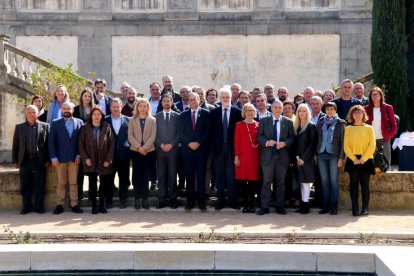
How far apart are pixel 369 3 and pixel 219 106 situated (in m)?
11.4

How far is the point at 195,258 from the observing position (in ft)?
25.3

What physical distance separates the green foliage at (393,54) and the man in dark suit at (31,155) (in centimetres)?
879

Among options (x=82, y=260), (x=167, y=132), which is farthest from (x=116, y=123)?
(x=82, y=260)

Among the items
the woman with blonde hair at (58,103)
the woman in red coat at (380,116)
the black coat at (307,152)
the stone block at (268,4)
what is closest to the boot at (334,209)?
the black coat at (307,152)

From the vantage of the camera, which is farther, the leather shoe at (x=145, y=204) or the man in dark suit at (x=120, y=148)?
the leather shoe at (x=145, y=204)

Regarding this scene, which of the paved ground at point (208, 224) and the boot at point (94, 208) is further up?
the boot at point (94, 208)

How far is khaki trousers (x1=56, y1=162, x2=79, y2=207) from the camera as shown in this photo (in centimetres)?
1113

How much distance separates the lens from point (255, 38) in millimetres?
21766

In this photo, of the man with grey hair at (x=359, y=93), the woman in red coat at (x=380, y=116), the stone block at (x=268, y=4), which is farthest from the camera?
the stone block at (x=268, y=4)

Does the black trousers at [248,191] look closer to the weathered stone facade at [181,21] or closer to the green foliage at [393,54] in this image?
the green foliage at [393,54]

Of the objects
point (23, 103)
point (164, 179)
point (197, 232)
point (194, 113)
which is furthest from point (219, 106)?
point (23, 103)

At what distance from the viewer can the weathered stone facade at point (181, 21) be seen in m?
21.6

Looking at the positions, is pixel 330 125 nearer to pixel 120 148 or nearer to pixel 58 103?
pixel 120 148

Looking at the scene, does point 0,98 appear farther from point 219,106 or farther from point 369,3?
point 369,3
